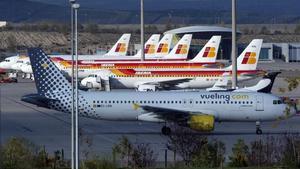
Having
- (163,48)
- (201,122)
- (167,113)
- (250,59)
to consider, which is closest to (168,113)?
(167,113)

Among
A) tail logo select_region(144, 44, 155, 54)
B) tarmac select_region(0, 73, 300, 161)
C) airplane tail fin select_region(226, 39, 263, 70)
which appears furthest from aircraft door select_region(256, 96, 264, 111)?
tail logo select_region(144, 44, 155, 54)

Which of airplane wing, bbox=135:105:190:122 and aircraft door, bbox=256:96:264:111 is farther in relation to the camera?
aircraft door, bbox=256:96:264:111

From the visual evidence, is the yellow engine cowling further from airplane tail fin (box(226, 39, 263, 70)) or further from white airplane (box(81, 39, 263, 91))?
airplane tail fin (box(226, 39, 263, 70))

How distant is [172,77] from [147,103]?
28.1 metres

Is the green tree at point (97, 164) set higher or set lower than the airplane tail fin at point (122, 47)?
lower

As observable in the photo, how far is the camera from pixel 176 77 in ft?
236

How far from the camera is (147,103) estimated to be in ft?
145

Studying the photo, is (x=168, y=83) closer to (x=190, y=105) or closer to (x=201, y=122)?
(x=190, y=105)

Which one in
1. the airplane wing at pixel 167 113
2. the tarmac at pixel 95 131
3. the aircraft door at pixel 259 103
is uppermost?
the aircraft door at pixel 259 103

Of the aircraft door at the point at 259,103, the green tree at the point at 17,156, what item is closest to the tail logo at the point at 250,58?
the aircraft door at the point at 259,103

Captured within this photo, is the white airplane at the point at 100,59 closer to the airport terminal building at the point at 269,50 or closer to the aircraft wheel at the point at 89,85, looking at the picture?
the aircraft wheel at the point at 89,85

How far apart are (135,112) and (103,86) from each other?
30.9m

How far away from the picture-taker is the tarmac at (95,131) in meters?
39.2

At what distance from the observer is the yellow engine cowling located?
42312mm
